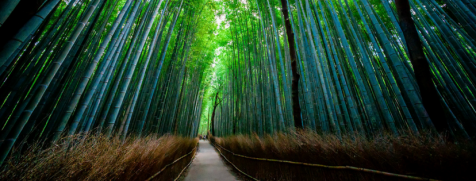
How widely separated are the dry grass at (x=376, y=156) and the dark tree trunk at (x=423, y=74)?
31cm

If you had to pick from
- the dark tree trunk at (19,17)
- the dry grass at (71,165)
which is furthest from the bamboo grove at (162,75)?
the dry grass at (71,165)

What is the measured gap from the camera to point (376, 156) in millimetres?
1159

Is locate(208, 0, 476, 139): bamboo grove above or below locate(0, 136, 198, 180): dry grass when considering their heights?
above

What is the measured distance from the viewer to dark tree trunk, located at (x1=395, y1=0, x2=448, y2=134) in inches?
52.4

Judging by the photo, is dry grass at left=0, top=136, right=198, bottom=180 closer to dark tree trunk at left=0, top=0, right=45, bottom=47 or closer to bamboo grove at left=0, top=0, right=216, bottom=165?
bamboo grove at left=0, top=0, right=216, bottom=165

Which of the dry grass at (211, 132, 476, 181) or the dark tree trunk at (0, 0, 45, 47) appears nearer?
the dark tree trunk at (0, 0, 45, 47)

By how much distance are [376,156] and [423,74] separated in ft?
2.67

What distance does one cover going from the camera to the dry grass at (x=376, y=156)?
825 millimetres

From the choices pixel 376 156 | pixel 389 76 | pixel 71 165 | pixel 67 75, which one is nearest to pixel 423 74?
pixel 389 76

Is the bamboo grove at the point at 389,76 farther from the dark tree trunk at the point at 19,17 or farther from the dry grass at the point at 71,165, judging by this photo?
the dark tree trunk at the point at 19,17

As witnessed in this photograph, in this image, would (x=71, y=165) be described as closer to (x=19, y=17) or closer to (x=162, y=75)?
(x=19, y=17)

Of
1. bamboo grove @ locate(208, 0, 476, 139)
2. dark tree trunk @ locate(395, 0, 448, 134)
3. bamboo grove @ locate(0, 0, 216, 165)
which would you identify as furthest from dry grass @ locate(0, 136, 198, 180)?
dark tree trunk @ locate(395, 0, 448, 134)

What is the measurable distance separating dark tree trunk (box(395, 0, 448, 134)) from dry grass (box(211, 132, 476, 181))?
31cm

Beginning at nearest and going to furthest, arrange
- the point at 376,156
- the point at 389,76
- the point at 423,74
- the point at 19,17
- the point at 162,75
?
1. the point at 19,17
2. the point at 376,156
3. the point at 423,74
4. the point at 389,76
5. the point at 162,75
